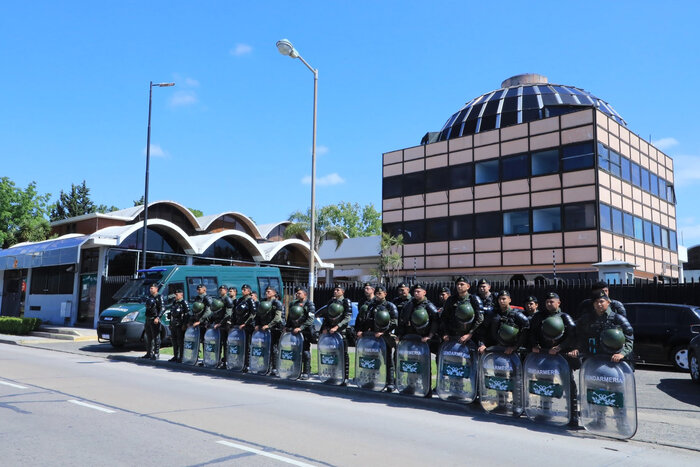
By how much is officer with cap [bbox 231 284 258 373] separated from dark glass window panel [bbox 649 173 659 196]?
100ft

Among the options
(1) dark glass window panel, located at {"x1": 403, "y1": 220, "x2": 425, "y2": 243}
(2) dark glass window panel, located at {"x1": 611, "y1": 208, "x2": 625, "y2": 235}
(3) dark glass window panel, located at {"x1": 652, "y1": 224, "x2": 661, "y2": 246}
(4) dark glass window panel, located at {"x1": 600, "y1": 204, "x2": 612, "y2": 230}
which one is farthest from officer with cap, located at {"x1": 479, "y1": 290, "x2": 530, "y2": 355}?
(3) dark glass window panel, located at {"x1": 652, "y1": 224, "x2": 661, "y2": 246}

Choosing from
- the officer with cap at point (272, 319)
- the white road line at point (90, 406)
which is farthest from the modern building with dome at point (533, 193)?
the white road line at point (90, 406)

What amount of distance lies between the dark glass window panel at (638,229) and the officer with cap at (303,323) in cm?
2668

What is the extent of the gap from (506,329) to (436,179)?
28425 millimetres

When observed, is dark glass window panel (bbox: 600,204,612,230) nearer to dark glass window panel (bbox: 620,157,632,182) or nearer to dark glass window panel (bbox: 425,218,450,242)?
dark glass window panel (bbox: 620,157,632,182)

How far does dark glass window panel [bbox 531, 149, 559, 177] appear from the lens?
30.6m

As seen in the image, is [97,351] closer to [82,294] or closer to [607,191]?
[82,294]

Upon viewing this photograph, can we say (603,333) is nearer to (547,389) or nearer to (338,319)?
(547,389)

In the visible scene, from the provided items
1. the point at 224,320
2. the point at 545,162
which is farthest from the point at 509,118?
the point at 224,320

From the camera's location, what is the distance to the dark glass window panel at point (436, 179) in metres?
35.4

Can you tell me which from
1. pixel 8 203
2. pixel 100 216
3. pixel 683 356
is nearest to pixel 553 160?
pixel 683 356

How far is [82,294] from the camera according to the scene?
26844 mm

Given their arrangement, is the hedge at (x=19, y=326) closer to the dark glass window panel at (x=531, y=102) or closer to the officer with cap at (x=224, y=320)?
the officer with cap at (x=224, y=320)

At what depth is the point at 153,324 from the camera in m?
14.6
